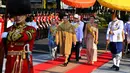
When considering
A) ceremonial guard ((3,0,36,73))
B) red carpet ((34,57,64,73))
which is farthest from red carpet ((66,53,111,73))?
ceremonial guard ((3,0,36,73))

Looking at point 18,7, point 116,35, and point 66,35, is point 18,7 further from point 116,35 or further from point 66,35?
point 66,35

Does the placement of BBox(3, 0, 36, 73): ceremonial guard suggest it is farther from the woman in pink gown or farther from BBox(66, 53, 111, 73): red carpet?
the woman in pink gown

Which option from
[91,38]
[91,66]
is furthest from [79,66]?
[91,38]

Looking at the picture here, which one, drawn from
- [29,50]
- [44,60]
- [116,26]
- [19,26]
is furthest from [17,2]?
[44,60]

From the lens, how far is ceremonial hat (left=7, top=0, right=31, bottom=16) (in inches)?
A: 206

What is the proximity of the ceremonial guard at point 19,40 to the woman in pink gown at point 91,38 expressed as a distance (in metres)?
6.88

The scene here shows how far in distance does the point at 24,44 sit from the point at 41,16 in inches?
668

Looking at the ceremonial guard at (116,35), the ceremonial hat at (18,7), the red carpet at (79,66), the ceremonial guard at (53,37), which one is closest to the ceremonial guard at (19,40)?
the ceremonial hat at (18,7)

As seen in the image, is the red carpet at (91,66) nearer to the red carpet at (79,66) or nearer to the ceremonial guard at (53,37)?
the red carpet at (79,66)

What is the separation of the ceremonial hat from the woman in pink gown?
6922 millimetres

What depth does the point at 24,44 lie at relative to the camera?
541 centimetres

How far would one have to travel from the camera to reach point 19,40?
533 cm

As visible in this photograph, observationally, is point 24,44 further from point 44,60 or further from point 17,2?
point 44,60

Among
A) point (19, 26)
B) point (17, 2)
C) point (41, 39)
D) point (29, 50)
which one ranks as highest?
point (17, 2)
